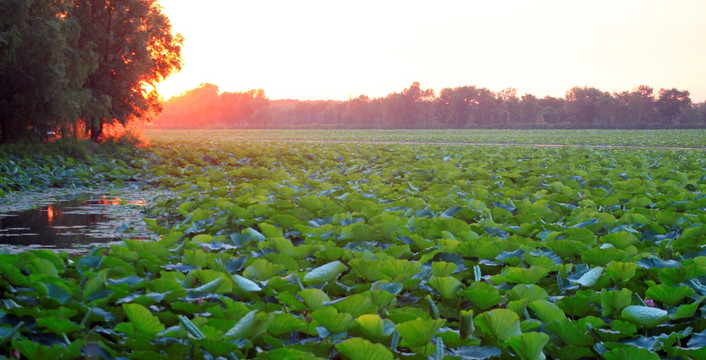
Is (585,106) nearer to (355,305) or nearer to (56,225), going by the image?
(56,225)

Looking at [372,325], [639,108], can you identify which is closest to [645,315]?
[372,325]

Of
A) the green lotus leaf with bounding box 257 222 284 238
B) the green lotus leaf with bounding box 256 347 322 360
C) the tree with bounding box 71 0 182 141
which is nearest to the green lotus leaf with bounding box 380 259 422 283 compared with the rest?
the green lotus leaf with bounding box 256 347 322 360

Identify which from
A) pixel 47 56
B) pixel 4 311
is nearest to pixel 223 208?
pixel 4 311

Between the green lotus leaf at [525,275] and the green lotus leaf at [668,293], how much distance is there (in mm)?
452

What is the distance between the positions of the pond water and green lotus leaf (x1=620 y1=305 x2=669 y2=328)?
432cm

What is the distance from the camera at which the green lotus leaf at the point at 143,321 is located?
2082 millimetres

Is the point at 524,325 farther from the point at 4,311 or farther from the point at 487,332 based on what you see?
the point at 4,311

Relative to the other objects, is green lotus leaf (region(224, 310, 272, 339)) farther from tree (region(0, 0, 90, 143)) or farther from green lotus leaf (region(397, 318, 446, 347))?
tree (region(0, 0, 90, 143))

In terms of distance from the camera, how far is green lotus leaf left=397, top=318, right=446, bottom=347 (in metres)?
2.00

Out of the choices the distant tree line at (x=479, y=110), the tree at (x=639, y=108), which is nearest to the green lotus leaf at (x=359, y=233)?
the distant tree line at (x=479, y=110)

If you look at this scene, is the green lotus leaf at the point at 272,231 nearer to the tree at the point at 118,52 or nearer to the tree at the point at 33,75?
the tree at the point at 33,75

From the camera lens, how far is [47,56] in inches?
527

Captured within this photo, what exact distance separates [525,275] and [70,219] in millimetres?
6130

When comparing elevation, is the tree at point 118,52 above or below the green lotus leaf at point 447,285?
above
